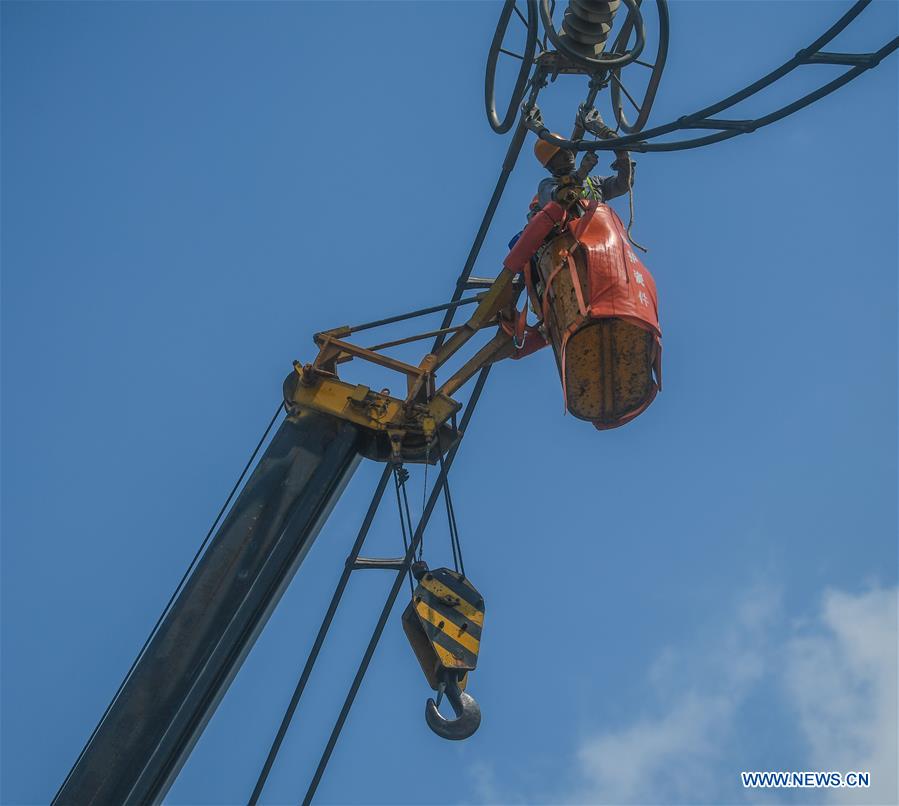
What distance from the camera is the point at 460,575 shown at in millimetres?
7078

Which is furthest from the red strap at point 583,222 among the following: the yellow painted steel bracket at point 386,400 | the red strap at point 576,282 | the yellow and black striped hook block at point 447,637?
the yellow and black striped hook block at point 447,637

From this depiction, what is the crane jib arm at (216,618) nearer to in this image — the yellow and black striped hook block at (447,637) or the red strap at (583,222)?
the yellow and black striped hook block at (447,637)

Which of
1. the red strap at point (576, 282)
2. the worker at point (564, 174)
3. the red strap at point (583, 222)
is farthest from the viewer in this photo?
the worker at point (564, 174)

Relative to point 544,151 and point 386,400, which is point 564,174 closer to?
point 544,151

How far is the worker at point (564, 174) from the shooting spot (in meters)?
7.68

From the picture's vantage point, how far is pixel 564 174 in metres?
7.70

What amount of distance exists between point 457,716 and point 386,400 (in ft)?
6.62

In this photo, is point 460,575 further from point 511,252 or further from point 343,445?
point 511,252

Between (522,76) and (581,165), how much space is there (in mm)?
663

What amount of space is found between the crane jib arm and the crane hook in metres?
1.13

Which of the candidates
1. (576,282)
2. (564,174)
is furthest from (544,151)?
(576,282)

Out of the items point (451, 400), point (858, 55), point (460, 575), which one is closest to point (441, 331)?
point (451, 400)

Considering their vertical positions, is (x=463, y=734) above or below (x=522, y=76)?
below

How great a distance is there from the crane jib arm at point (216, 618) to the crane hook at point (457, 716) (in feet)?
3.69
